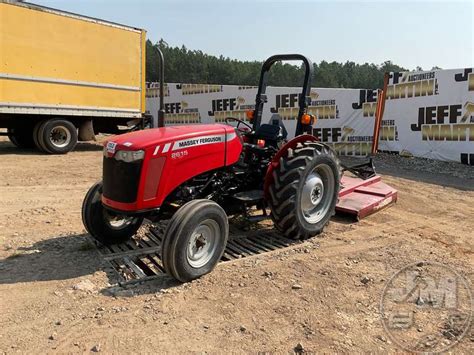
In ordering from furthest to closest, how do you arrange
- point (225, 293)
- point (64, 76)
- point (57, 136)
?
point (57, 136), point (64, 76), point (225, 293)

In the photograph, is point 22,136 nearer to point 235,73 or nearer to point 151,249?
point 151,249

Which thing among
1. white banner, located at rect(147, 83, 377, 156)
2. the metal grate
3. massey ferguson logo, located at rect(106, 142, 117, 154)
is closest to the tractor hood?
massey ferguson logo, located at rect(106, 142, 117, 154)

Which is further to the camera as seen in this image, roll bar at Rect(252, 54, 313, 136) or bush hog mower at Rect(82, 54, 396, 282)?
roll bar at Rect(252, 54, 313, 136)

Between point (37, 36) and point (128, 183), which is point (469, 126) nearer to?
point (128, 183)

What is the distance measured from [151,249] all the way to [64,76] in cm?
762

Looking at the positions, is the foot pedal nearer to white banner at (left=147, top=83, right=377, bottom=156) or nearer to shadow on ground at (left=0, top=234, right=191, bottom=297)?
shadow on ground at (left=0, top=234, right=191, bottom=297)

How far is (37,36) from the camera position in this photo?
975 cm

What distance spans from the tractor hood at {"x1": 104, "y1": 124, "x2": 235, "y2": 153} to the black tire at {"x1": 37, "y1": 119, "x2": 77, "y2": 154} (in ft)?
24.7

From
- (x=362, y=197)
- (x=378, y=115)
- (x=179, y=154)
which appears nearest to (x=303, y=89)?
(x=179, y=154)

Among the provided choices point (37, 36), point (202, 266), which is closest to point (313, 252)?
point (202, 266)

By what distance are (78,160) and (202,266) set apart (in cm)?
739

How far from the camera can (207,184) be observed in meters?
4.05

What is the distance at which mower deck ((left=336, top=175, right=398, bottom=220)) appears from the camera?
5387 millimetres

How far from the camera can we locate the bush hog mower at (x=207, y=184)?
3.46 m
